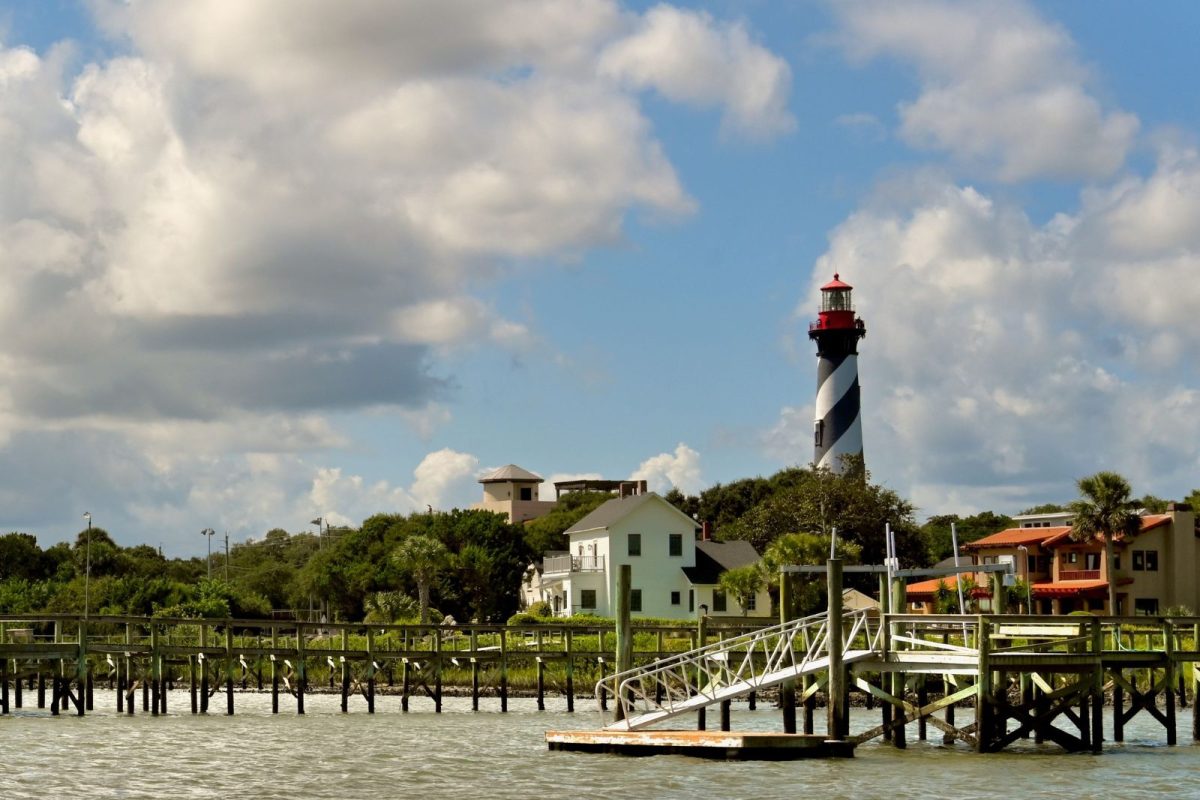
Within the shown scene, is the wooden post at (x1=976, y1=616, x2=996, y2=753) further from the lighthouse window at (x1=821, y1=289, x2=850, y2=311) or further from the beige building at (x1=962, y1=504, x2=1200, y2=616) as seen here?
the lighthouse window at (x1=821, y1=289, x2=850, y2=311)

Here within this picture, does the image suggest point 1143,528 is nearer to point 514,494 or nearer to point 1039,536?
point 1039,536

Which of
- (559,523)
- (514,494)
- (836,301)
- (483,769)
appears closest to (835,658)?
(483,769)

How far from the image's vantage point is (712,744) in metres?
31.9

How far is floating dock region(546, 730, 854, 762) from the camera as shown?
3167 cm

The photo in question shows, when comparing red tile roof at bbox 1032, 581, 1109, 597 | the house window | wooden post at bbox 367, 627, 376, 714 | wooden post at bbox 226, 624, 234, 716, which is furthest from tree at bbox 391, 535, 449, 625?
wooden post at bbox 226, 624, 234, 716

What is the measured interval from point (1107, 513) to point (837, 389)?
23.6 metres

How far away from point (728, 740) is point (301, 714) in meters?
20.4

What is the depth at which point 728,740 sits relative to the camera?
104ft

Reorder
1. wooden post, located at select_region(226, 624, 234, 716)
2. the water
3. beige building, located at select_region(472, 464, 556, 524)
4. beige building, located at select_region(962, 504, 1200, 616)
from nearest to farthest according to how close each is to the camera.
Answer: the water < wooden post, located at select_region(226, 624, 234, 716) < beige building, located at select_region(962, 504, 1200, 616) < beige building, located at select_region(472, 464, 556, 524)

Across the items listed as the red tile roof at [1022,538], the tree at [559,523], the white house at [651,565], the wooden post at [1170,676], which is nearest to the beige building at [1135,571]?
the red tile roof at [1022,538]

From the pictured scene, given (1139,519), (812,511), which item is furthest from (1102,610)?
(812,511)

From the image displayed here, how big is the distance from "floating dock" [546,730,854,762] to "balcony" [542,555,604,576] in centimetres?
5527

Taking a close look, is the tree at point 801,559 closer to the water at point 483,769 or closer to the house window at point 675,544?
the house window at point 675,544

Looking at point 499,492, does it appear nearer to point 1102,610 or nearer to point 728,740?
point 1102,610
